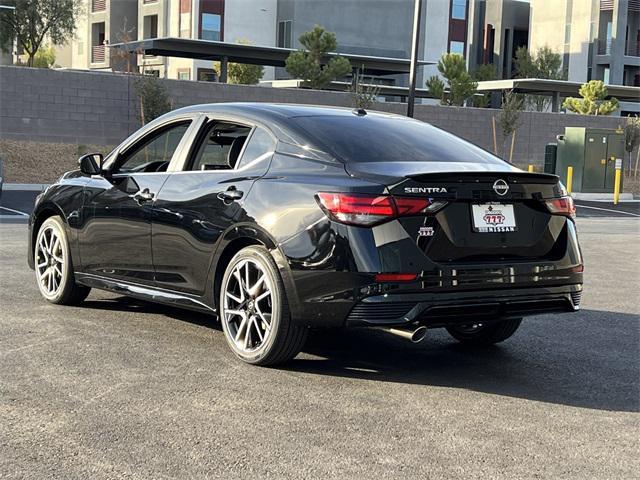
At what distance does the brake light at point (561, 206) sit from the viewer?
18.8 feet

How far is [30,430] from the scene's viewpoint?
14.4ft

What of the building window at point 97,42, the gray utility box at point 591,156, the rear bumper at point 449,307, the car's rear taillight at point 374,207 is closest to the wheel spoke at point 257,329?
the rear bumper at point 449,307

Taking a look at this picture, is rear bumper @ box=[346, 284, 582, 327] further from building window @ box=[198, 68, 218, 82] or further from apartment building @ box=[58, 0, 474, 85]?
building window @ box=[198, 68, 218, 82]

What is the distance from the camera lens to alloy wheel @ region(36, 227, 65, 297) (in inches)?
300

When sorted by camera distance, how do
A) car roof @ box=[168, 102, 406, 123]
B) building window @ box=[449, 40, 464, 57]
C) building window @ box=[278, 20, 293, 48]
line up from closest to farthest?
car roof @ box=[168, 102, 406, 123] → building window @ box=[278, 20, 293, 48] → building window @ box=[449, 40, 464, 57]

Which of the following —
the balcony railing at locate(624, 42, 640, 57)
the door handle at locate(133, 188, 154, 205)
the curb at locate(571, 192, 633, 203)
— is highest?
the balcony railing at locate(624, 42, 640, 57)

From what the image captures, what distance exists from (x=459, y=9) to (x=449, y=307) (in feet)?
218

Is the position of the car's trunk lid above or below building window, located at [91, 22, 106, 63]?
below

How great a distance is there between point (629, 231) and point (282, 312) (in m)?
13.8

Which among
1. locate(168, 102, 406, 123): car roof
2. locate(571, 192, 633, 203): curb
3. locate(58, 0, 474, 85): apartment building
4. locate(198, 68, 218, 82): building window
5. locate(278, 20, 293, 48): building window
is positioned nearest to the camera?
locate(168, 102, 406, 123): car roof

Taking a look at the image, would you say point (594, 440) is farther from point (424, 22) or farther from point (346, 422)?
point (424, 22)

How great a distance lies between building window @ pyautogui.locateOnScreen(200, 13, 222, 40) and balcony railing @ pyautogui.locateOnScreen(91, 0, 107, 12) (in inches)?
339

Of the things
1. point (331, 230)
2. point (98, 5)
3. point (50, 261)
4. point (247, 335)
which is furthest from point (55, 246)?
point (98, 5)

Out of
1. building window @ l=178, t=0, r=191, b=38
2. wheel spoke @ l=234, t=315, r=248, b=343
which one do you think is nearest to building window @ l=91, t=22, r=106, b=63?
building window @ l=178, t=0, r=191, b=38
